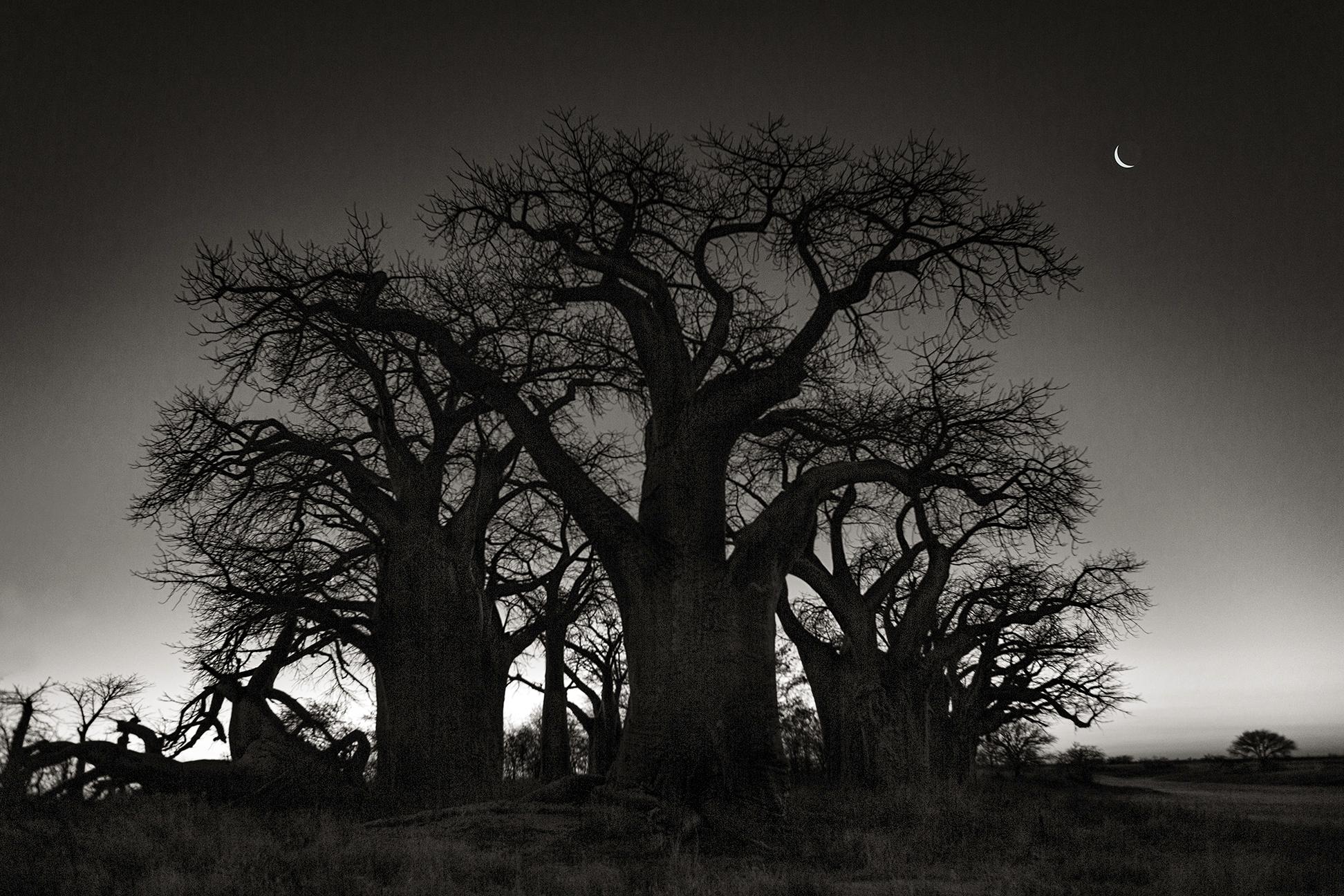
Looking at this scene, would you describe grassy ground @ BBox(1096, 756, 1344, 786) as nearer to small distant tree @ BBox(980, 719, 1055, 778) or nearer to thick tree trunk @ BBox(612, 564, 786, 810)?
small distant tree @ BBox(980, 719, 1055, 778)

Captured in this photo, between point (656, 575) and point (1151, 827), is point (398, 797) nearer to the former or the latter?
point (656, 575)

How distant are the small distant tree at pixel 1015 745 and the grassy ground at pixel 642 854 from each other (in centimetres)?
1268

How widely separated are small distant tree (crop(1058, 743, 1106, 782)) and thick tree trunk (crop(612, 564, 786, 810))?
1967 centimetres

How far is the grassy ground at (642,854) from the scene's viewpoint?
5.27 meters

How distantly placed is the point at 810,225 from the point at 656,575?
390 cm

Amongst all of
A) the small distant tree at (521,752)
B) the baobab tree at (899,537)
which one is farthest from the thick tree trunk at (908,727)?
the small distant tree at (521,752)

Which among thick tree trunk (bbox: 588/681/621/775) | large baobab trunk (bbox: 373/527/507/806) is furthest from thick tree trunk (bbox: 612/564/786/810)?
thick tree trunk (bbox: 588/681/621/775)

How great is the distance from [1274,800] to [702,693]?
8.34 m

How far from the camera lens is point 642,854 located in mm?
6359

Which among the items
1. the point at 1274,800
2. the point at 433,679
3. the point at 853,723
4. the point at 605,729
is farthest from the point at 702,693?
the point at 605,729

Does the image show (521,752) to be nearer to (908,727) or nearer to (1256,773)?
(908,727)

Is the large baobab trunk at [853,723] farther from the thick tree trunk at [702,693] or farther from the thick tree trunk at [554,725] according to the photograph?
the thick tree trunk at [702,693]

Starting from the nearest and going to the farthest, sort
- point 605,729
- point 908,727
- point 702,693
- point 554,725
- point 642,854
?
point 642,854, point 702,693, point 908,727, point 554,725, point 605,729

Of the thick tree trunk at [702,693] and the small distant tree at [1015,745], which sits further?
→ the small distant tree at [1015,745]
